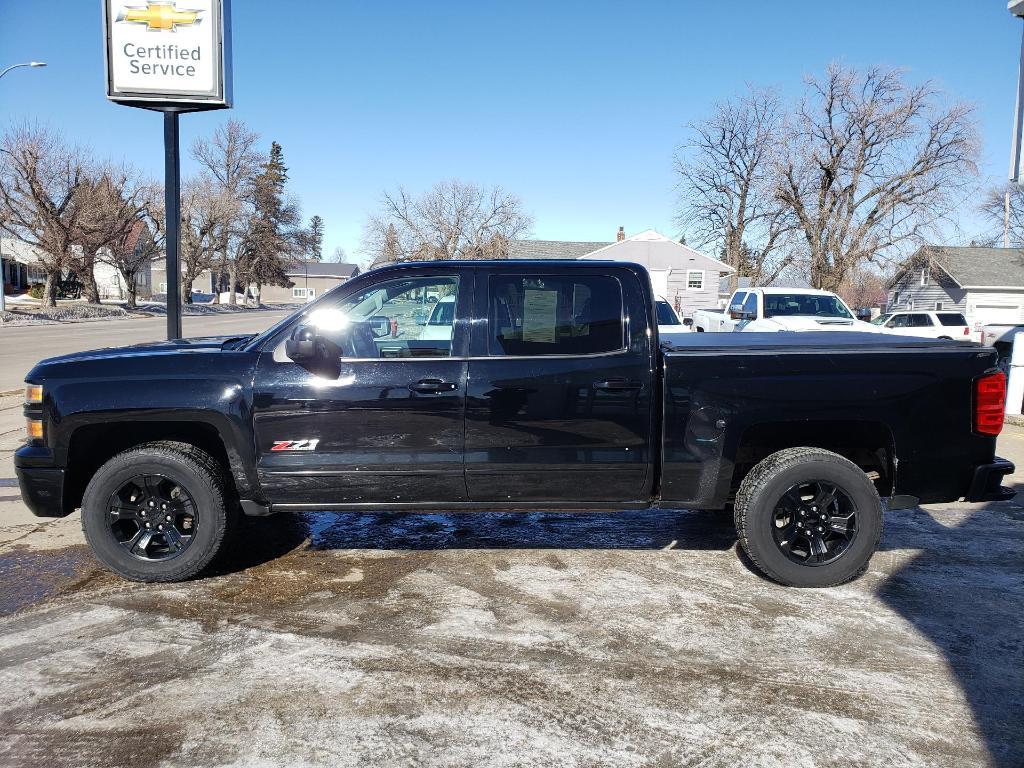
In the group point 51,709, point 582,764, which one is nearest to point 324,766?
point 582,764

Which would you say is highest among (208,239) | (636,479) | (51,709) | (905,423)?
(208,239)

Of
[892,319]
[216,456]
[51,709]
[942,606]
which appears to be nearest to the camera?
[51,709]

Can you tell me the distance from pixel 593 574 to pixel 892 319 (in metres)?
25.1

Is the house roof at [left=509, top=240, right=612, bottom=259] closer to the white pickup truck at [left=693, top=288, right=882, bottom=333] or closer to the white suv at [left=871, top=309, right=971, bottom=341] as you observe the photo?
the white suv at [left=871, top=309, right=971, bottom=341]

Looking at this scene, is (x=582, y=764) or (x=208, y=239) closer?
(x=582, y=764)

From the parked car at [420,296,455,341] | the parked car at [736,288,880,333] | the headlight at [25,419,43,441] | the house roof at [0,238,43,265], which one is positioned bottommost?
the headlight at [25,419,43,441]

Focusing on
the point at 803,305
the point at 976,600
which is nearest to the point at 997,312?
the point at 803,305

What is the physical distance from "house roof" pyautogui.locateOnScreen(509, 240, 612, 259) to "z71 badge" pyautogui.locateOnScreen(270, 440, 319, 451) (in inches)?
1648

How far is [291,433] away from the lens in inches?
171

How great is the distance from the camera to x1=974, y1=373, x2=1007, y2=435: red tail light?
4.32 m

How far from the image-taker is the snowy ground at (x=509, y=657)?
9.50ft

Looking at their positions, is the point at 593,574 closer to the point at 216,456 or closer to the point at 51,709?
the point at 216,456

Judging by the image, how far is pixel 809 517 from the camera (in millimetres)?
4441

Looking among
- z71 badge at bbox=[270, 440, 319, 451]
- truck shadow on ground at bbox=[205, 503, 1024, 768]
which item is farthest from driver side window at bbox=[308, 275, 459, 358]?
truck shadow on ground at bbox=[205, 503, 1024, 768]
